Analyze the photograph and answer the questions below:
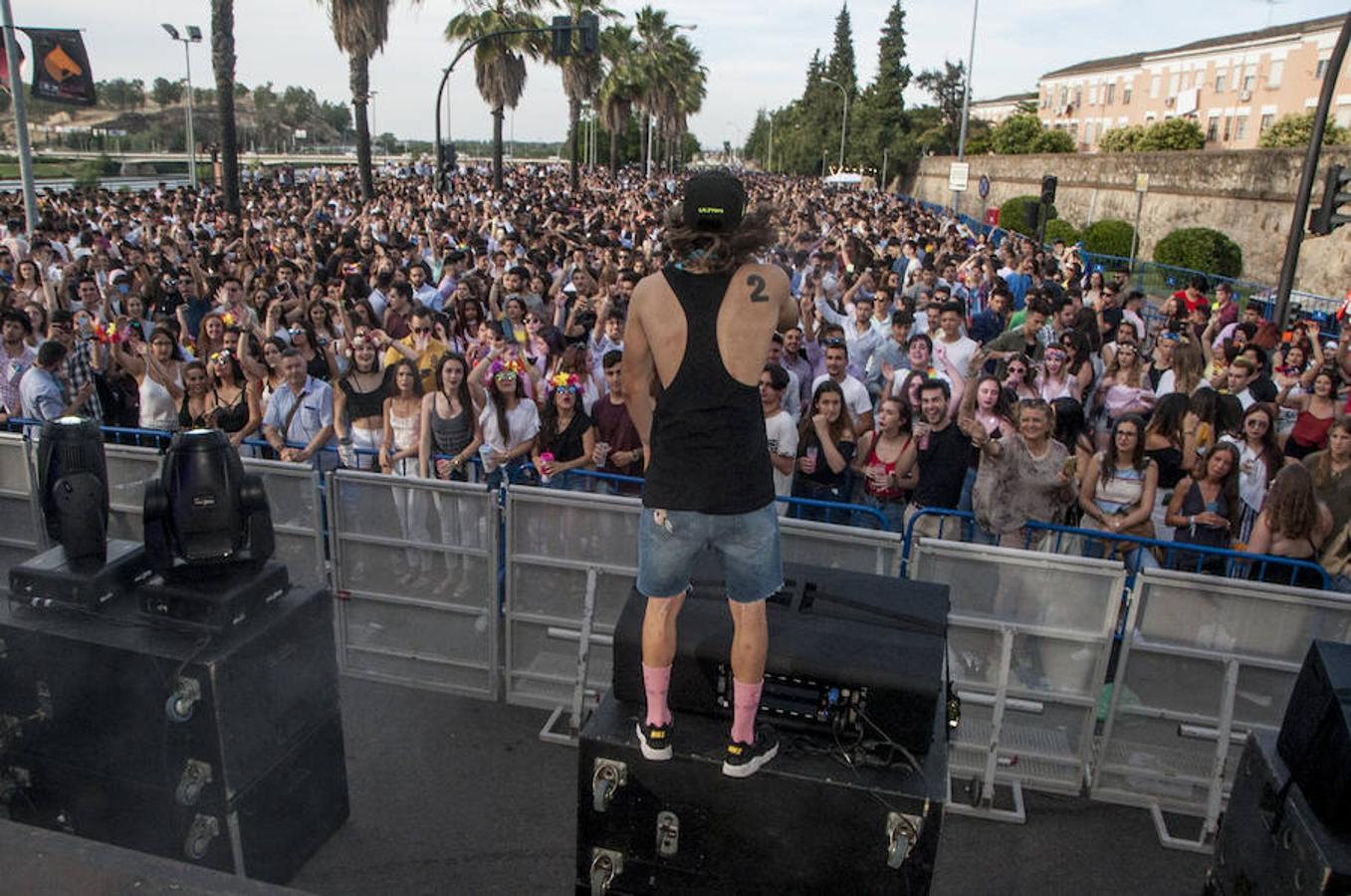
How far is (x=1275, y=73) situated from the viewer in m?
54.8

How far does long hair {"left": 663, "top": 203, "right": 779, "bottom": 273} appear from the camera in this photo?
9.93 ft

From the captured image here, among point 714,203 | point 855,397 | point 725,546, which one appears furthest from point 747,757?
point 855,397

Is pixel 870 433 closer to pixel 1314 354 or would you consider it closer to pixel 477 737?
pixel 477 737

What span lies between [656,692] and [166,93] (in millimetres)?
209493

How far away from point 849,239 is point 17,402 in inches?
464

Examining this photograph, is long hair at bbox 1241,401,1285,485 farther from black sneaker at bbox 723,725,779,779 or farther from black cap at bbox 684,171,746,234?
black cap at bbox 684,171,746,234

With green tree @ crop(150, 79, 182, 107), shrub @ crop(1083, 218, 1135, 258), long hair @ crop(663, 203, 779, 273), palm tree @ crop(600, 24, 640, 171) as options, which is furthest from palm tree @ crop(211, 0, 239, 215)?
green tree @ crop(150, 79, 182, 107)

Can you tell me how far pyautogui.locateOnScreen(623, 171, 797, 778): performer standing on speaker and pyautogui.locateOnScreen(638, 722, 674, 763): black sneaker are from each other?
0.23 m

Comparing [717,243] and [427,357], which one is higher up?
[717,243]

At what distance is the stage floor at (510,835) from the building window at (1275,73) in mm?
63240

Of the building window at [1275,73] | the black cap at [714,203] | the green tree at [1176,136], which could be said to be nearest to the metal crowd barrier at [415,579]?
the black cap at [714,203]

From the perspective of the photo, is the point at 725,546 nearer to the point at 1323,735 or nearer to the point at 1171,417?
the point at 1323,735

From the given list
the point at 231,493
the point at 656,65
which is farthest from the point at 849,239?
the point at 656,65

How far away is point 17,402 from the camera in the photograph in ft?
28.5
